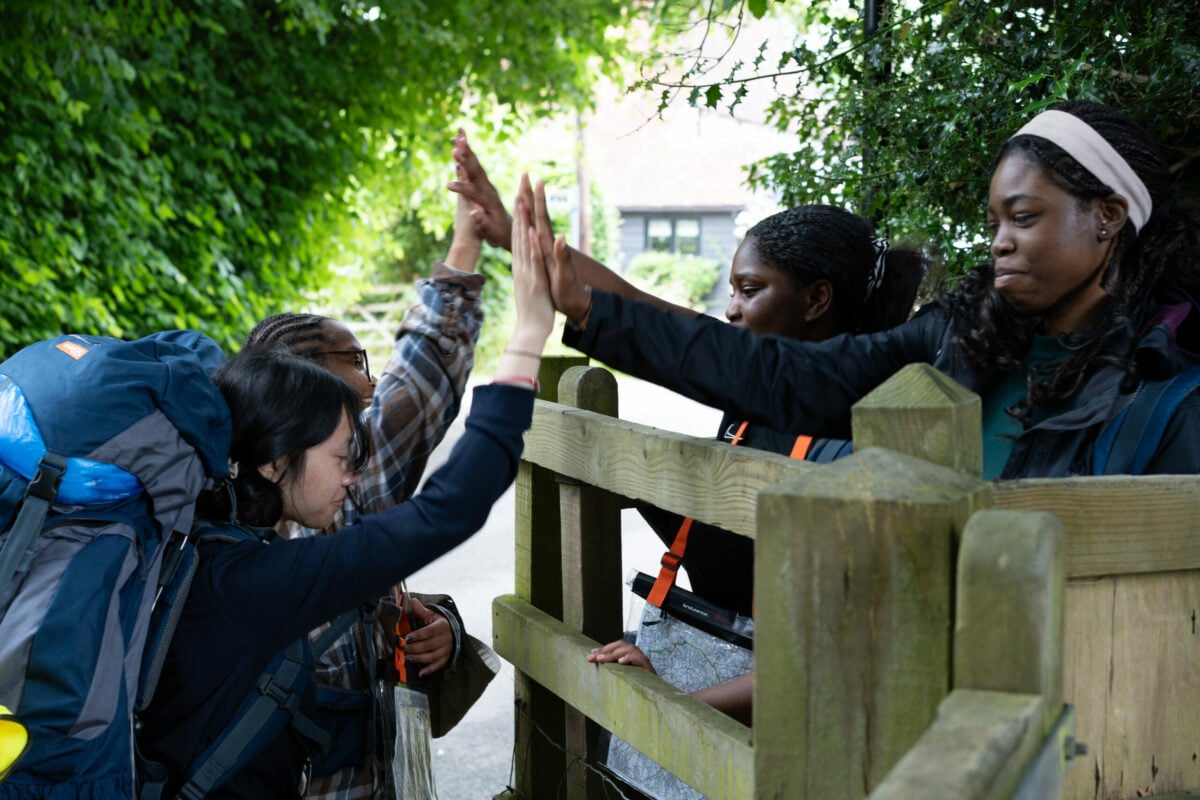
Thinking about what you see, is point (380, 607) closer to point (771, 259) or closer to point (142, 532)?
point (142, 532)

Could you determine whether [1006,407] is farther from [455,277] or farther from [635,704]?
[455,277]

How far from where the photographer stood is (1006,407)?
214 cm

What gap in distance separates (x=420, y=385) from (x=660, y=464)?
595 mm

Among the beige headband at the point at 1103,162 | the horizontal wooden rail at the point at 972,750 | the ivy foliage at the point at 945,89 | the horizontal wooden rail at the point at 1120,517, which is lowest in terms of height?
the horizontal wooden rail at the point at 972,750

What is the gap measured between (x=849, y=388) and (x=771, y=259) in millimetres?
532

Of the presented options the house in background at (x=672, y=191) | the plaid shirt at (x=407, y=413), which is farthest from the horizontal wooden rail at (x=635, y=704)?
the house in background at (x=672, y=191)

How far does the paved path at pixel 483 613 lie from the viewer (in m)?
4.71

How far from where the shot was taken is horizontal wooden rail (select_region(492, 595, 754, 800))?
1.89 metres

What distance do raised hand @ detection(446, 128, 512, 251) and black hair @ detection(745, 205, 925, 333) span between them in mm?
657

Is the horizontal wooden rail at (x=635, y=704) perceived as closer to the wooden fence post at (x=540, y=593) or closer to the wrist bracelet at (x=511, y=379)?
the wooden fence post at (x=540, y=593)

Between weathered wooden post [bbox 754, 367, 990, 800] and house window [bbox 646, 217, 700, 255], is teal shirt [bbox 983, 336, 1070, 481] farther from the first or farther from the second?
house window [bbox 646, 217, 700, 255]

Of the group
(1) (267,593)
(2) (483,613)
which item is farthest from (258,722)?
(2) (483,613)

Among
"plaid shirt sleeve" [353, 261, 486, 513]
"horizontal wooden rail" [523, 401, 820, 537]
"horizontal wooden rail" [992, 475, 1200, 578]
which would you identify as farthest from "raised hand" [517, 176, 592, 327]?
"horizontal wooden rail" [992, 475, 1200, 578]

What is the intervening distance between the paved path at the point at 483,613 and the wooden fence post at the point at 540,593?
0.23 metres
